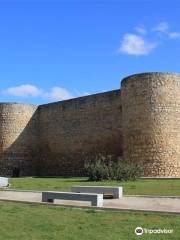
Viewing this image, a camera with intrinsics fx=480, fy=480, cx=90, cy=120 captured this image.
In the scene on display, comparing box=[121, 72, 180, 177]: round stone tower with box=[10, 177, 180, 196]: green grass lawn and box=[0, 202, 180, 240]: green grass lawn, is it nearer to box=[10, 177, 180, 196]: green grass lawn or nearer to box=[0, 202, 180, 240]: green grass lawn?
box=[10, 177, 180, 196]: green grass lawn

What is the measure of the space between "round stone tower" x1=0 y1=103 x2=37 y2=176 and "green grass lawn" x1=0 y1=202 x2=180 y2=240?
21272 mm

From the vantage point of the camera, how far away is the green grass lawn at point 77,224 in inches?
253

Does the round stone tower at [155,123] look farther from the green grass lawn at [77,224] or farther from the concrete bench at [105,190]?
the green grass lawn at [77,224]

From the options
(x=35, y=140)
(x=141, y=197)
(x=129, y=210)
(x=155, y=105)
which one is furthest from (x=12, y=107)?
(x=129, y=210)

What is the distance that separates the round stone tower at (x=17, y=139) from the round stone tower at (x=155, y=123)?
9990 mm

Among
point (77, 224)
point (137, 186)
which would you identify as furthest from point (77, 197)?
point (137, 186)

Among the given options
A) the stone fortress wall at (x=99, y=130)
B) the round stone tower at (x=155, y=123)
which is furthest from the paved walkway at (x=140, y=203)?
the stone fortress wall at (x=99, y=130)

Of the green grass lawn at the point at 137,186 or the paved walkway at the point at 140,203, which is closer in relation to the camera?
the paved walkway at the point at 140,203

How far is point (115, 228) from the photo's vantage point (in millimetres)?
6941

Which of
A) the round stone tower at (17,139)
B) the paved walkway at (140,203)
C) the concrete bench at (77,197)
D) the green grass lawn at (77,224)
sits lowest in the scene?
the green grass lawn at (77,224)

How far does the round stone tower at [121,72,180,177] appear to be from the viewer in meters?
21.7

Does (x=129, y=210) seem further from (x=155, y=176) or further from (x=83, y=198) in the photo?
(x=155, y=176)

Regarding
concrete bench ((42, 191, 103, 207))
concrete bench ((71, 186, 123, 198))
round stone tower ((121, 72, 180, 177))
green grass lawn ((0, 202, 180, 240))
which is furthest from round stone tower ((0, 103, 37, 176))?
green grass lawn ((0, 202, 180, 240))

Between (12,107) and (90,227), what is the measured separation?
23.9 metres
